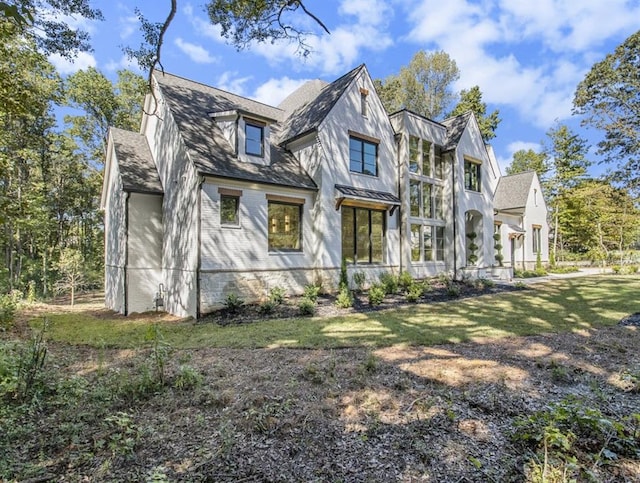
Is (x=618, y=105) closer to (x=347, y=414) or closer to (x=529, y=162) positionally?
(x=347, y=414)

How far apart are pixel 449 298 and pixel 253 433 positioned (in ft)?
36.6

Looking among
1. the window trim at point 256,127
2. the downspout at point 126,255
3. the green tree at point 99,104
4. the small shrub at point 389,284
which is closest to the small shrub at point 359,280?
the small shrub at point 389,284

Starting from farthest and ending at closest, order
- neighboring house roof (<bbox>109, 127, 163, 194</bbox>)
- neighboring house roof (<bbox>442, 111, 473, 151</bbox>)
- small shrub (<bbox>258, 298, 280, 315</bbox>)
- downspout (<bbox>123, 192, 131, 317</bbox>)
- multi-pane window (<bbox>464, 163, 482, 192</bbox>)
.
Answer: multi-pane window (<bbox>464, 163, 482, 192</bbox>) < neighboring house roof (<bbox>442, 111, 473, 151</bbox>) < neighboring house roof (<bbox>109, 127, 163, 194</bbox>) < downspout (<bbox>123, 192, 131, 317</bbox>) < small shrub (<bbox>258, 298, 280, 315</bbox>)

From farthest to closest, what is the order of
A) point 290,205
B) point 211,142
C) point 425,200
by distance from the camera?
point 425,200, point 290,205, point 211,142

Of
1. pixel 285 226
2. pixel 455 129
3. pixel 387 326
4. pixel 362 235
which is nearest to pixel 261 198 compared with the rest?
pixel 285 226

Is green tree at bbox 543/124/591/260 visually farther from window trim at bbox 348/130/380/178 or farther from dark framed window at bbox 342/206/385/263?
dark framed window at bbox 342/206/385/263

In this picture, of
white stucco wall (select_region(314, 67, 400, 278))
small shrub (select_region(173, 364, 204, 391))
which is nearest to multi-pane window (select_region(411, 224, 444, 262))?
white stucco wall (select_region(314, 67, 400, 278))

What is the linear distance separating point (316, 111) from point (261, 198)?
5.42 meters

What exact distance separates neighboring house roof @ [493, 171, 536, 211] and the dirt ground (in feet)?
77.0

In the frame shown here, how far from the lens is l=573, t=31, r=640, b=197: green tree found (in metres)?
19.8

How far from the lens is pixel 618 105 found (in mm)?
20406

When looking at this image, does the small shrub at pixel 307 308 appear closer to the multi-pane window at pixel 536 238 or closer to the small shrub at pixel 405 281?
the small shrub at pixel 405 281

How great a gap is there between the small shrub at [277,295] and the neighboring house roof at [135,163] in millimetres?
6232

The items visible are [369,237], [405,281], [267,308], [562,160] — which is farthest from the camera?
[562,160]
